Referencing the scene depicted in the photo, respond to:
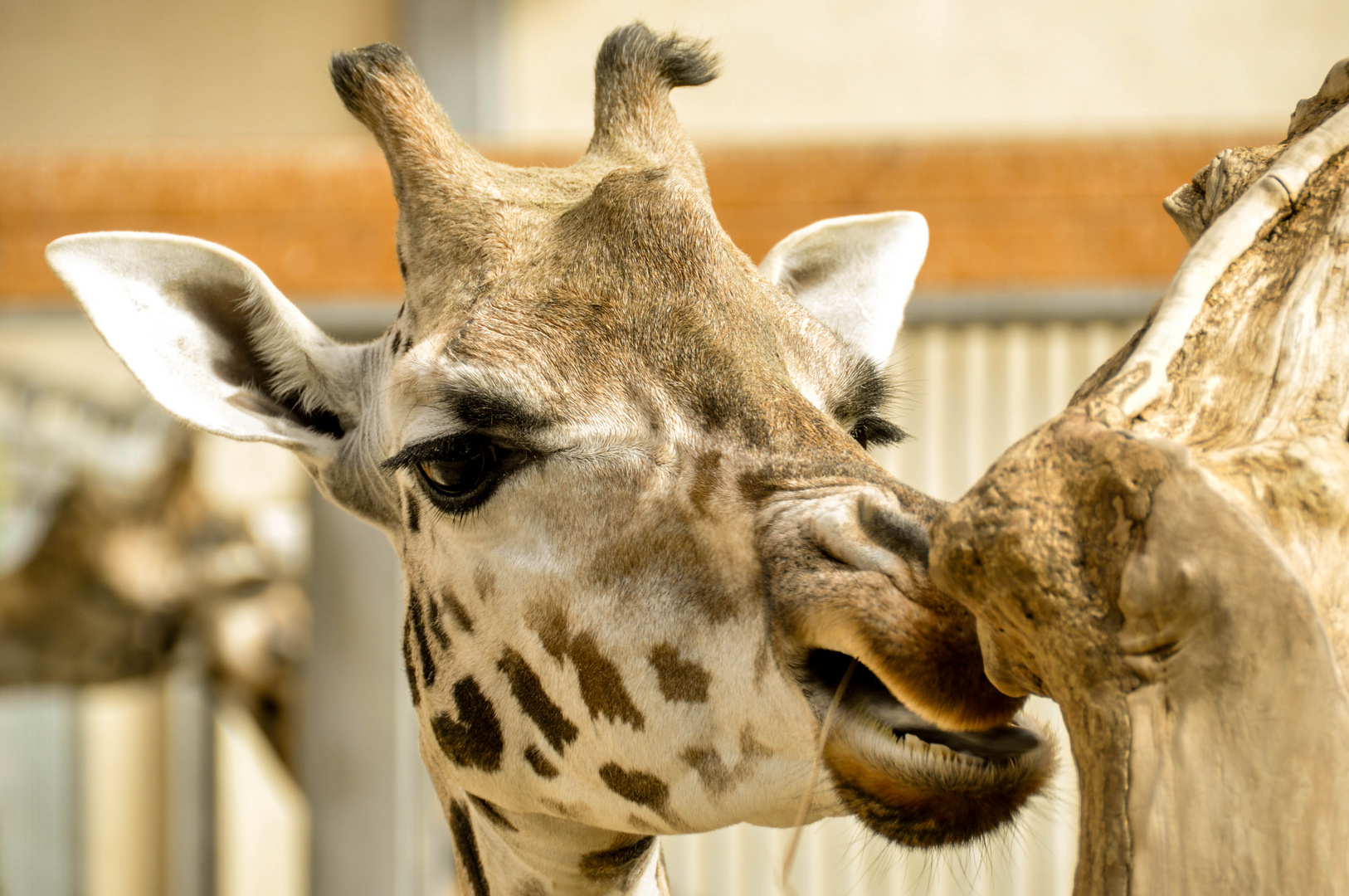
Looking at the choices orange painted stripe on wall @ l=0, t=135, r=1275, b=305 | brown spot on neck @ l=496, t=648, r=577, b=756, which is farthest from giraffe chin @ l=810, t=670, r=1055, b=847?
orange painted stripe on wall @ l=0, t=135, r=1275, b=305

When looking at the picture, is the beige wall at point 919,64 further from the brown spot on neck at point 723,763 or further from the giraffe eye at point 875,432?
the brown spot on neck at point 723,763

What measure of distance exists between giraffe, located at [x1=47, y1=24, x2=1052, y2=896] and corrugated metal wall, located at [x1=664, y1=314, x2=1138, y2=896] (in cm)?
128

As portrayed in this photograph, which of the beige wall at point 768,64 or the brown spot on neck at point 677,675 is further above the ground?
the beige wall at point 768,64

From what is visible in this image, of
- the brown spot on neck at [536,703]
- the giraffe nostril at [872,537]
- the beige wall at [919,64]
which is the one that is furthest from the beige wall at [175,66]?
the giraffe nostril at [872,537]

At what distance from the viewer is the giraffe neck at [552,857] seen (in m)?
1.02

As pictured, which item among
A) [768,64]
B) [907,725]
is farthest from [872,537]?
[768,64]

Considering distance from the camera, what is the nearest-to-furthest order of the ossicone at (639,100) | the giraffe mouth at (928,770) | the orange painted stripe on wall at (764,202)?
the giraffe mouth at (928,770) → the ossicone at (639,100) → the orange painted stripe on wall at (764,202)

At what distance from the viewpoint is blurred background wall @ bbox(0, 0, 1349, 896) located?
2322mm

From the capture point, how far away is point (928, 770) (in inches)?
25.5

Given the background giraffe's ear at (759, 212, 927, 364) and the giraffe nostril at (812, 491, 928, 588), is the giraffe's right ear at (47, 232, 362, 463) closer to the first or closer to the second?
the background giraffe's ear at (759, 212, 927, 364)

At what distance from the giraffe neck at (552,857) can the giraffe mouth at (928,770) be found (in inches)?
15.9

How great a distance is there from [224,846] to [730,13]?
386 cm

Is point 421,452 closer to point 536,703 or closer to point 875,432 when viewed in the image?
point 536,703

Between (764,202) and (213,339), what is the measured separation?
142cm
